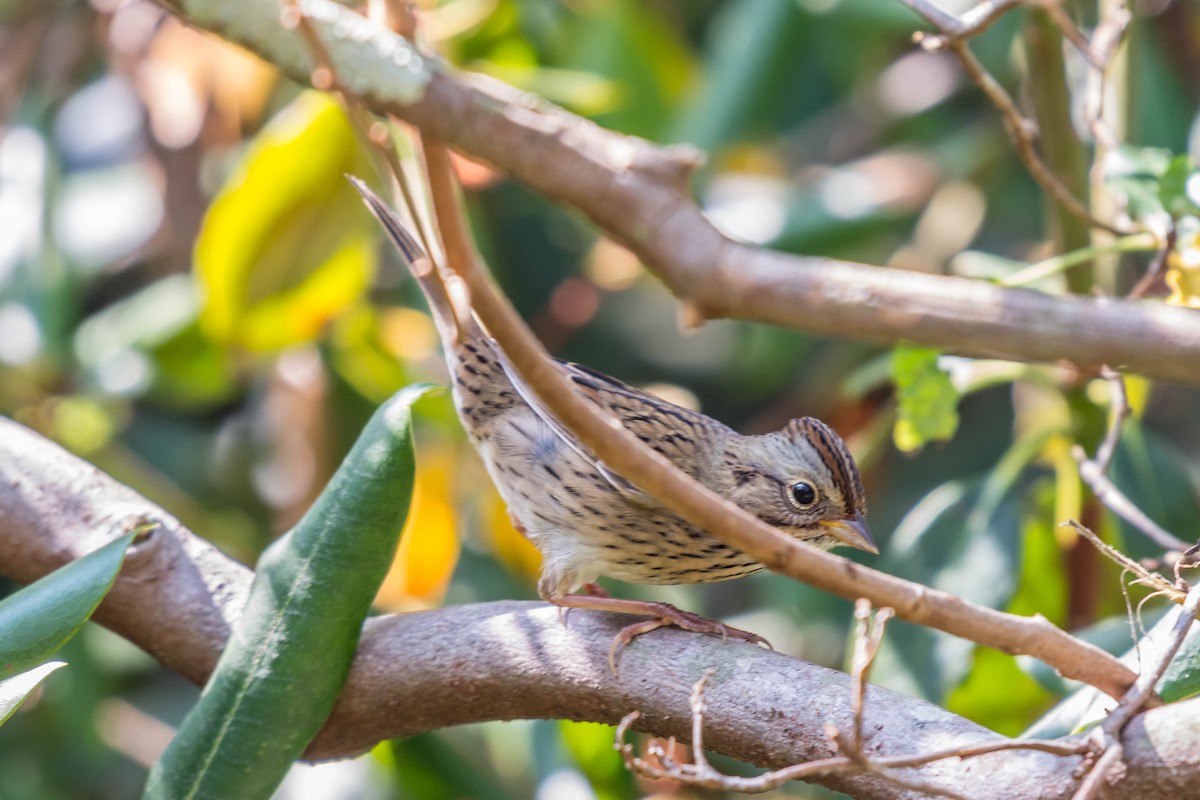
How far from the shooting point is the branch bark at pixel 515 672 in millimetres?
1939

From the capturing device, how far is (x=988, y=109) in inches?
205

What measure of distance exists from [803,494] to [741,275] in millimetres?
1824

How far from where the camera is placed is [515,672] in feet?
7.82

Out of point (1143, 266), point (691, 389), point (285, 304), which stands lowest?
point (691, 389)

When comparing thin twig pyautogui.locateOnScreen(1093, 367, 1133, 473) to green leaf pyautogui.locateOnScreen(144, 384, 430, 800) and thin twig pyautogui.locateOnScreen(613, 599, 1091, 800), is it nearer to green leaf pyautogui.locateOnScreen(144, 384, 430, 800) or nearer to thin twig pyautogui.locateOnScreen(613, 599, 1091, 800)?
thin twig pyautogui.locateOnScreen(613, 599, 1091, 800)

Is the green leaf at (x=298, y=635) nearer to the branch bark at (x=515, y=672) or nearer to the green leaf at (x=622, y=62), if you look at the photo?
the branch bark at (x=515, y=672)

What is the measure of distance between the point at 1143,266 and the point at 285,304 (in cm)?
287

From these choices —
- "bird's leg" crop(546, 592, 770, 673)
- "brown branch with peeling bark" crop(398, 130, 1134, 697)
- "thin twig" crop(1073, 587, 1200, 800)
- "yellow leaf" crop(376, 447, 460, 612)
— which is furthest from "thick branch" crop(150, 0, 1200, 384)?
"yellow leaf" crop(376, 447, 460, 612)

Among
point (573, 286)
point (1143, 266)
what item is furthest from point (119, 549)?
point (1143, 266)

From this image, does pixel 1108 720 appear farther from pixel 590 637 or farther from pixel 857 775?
pixel 590 637

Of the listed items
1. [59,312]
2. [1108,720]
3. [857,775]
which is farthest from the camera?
[59,312]

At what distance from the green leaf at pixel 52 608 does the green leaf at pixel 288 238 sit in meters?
1.92

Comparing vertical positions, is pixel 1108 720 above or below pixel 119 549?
below

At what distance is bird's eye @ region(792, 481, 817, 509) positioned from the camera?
A: 3.23m
